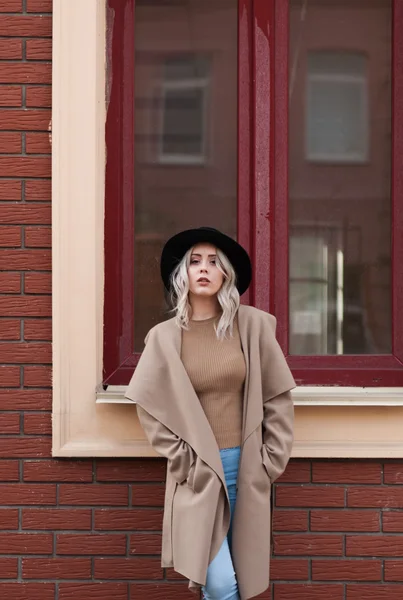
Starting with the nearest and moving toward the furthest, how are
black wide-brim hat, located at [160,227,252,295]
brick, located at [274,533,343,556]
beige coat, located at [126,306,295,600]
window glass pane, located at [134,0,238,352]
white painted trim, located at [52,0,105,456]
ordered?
1. beige coat, located at [126,306,295,600]
2. black wide-brim hat, located at [160,227,252,295]
3. white painted trim, located at [52,0,105,456]
4. brick, located at [274,533,343,556]
5. window glass pane, located at [134,0,238,352]

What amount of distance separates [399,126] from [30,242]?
5.95 ft

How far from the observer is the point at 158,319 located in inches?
163

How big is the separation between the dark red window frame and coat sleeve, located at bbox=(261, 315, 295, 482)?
679 mm

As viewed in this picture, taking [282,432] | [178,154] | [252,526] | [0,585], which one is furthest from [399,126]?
[0,585]

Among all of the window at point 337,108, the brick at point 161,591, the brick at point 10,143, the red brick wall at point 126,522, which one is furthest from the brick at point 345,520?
the brick at point 10,143

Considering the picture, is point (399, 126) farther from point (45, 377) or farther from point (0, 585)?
point (0, 585)

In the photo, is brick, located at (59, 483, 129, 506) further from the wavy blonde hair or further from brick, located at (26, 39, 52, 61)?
brick, located at (26, 39, 52, 61)

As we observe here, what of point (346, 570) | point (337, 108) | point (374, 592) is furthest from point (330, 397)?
point (337, 108)

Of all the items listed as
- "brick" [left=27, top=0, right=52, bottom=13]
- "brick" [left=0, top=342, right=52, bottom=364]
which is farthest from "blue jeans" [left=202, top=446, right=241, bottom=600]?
"brick" [left=27, top=0, right=52, bottom=13]

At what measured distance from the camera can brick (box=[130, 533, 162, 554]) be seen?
13.1ft

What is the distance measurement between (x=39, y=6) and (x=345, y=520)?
8.98 feet

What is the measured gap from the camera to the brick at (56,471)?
3.98 metres

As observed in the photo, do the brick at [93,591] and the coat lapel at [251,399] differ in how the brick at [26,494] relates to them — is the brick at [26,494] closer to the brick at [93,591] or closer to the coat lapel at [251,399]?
the brick at [93,591]

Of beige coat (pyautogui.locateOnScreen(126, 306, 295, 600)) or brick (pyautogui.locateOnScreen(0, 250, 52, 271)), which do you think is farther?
brick (pyautogui.locateOnScreen(0, 250, 52, 271))
